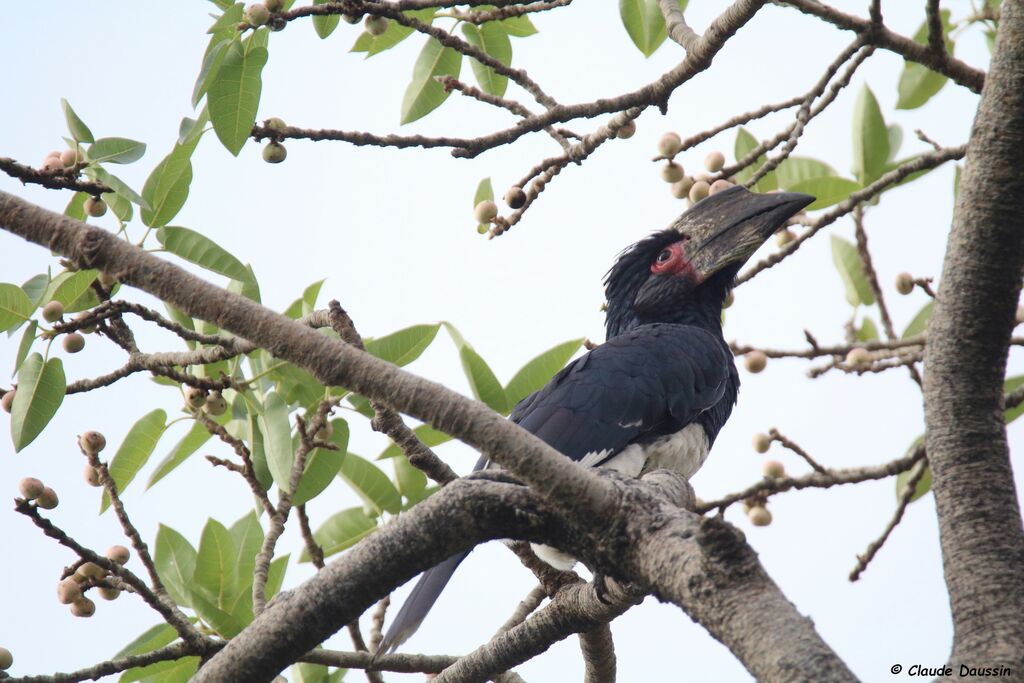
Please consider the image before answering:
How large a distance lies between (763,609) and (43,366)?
211cm

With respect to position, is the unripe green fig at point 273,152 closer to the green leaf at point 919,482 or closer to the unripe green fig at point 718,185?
the unripe green fig at point 718,185

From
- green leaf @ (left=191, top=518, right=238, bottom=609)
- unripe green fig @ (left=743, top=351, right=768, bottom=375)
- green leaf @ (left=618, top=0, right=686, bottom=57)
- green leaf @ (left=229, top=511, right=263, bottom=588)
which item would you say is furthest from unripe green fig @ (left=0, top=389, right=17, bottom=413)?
unripe green fig @ (left=743, top=351, right=768, bottom=375)

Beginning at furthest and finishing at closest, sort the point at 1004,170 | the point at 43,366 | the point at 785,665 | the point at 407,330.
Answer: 1. the point at 407,330
2. the point at 43,366
3. the point at 1004,170
4. the point at 785,665

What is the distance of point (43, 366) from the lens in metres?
2.93

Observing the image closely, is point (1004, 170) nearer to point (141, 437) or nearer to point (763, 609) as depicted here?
point (763, 609)

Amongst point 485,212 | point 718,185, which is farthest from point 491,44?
point 718,185

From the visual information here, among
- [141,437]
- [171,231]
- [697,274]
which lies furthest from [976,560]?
[697,274]

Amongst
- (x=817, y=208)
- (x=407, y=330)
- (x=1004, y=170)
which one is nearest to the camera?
(x=1004, y=170)

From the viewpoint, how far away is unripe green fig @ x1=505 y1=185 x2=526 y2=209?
10.9 ft

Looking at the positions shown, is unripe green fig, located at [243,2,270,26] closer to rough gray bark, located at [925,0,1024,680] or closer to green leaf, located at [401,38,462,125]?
green leaf, located at [401,38,462,125]

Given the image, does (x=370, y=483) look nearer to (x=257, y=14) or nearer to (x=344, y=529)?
(x=344, y=529)

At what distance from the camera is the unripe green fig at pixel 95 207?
3.10 meters

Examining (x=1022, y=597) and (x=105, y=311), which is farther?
(x=105, y=311)

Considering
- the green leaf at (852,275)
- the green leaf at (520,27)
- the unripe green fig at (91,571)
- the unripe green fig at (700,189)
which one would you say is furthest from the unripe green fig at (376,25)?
the green leaf at (852,275)
